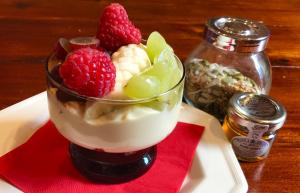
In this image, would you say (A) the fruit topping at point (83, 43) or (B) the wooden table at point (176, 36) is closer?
(A) the fruit topping at point (83, 43)

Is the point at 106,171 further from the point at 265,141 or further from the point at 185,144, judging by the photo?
the point at 265,141

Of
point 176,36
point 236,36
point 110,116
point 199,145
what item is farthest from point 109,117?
point 176,36

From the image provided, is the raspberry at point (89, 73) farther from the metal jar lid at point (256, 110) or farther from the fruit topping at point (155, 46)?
the metal jar lid at point (256, 110)

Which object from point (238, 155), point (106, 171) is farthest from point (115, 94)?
point (238, 155)

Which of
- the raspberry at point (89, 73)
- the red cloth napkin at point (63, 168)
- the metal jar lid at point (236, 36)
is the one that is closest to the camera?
the raspberry at point (89, 73)

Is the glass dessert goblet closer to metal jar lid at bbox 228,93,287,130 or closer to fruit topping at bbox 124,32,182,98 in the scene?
fruit topping at bbox 124,32,182,98

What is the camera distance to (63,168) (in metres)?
0.62

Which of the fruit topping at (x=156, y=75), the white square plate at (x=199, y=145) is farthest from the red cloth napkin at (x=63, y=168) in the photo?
the fruit topping at (x=156, y=75)

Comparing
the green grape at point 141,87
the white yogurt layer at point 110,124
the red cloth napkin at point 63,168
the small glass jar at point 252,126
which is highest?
the green grape at point 141,87

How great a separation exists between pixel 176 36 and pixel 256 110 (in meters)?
0.39

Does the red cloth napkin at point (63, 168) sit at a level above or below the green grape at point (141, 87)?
below

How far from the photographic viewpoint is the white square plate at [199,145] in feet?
1.97

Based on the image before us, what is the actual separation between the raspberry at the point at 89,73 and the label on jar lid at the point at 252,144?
260 mm

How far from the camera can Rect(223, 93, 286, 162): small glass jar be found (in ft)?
2.16
